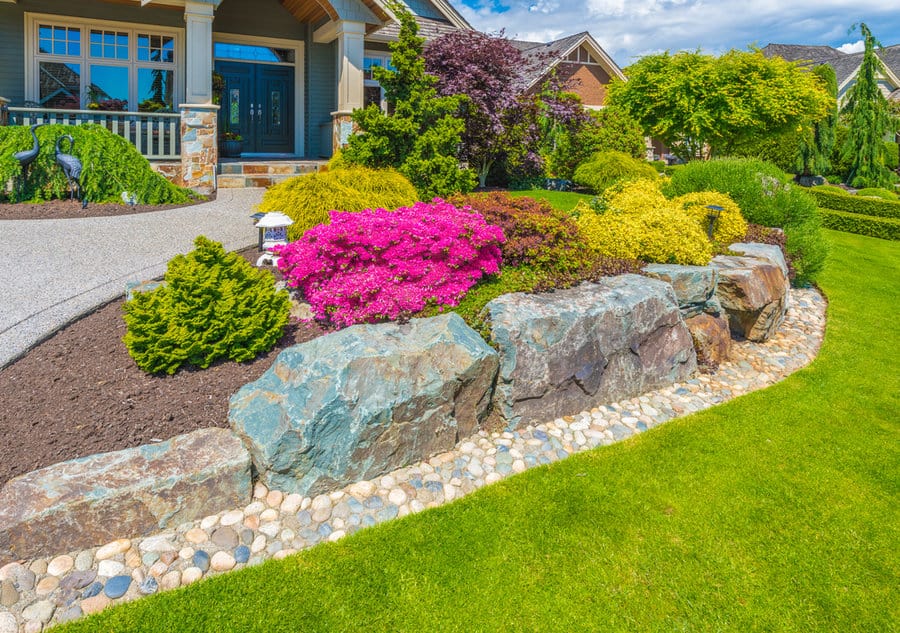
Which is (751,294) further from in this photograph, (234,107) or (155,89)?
(234,107)

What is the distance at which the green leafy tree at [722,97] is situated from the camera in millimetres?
16766

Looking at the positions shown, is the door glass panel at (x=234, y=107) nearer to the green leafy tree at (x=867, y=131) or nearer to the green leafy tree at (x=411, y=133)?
the green leafy tree at (x=411, y=133)

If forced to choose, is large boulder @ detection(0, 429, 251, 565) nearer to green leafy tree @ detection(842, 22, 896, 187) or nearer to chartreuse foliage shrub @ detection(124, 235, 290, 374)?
chartreuse foliage shrub @ detection(124, 235, 290, 374)

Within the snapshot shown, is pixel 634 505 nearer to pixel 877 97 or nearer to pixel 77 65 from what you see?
pixel 77 65

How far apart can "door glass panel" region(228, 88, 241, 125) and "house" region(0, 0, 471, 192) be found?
2 centimetres

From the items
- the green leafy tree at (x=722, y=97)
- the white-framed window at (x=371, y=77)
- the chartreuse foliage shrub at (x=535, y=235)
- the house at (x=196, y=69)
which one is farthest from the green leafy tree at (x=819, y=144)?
the chartreuse foliage shrub at (x=535, y=235)

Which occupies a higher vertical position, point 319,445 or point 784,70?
point 784,70

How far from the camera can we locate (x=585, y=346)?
16.0ft

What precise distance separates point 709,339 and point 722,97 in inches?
527

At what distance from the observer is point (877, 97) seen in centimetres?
2428

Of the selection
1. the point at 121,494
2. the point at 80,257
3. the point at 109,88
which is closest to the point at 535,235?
the point at 121,494

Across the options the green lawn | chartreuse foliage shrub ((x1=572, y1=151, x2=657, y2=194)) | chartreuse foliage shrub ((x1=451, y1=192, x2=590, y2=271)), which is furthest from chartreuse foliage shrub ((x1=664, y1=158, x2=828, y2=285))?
the green lawn

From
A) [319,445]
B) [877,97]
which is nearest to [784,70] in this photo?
[877,97]

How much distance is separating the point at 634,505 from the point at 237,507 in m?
2.30
